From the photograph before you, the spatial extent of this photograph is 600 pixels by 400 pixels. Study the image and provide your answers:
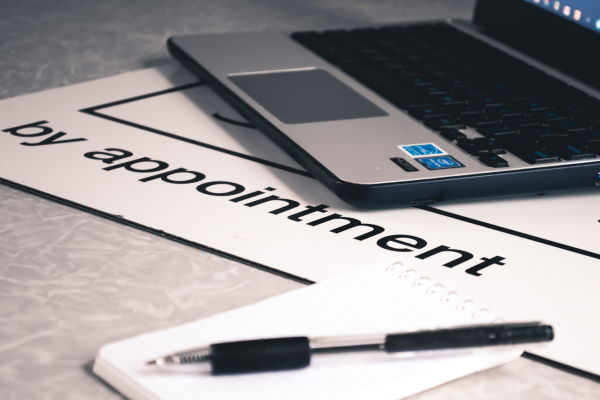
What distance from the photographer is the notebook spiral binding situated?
0.47 metres

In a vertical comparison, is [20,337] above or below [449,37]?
below

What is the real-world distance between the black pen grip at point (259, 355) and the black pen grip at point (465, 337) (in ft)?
0.15

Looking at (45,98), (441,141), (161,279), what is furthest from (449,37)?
(161,279)

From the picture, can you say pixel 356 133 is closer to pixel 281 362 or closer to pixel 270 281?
pixel 270 281

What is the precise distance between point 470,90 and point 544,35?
0.17 metres

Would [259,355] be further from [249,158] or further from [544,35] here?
[544,35]

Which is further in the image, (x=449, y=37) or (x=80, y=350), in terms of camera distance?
(x=449, y=37)

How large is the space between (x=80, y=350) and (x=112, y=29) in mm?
728

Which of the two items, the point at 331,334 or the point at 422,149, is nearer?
the point at 331,334

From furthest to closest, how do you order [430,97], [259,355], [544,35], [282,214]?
1. [544,35]
2. [430,97]
3. [282,214]
4. [259,355]

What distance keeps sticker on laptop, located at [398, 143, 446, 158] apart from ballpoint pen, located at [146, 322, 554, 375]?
215mm

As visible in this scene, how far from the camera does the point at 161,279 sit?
0.53 metres

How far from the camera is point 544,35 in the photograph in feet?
2.91

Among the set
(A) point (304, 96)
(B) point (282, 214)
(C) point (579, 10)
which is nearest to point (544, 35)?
(C) point (579, 10)
